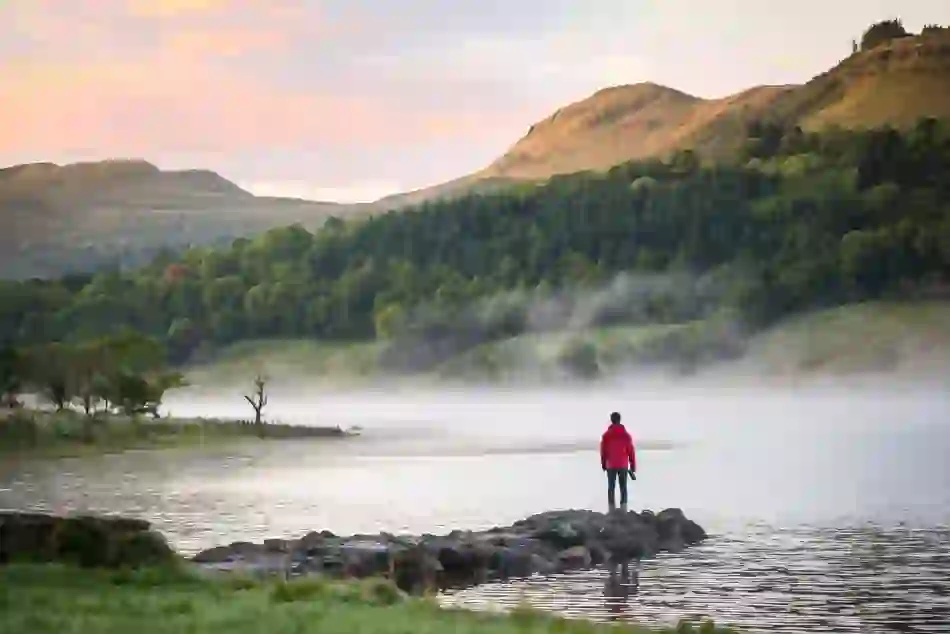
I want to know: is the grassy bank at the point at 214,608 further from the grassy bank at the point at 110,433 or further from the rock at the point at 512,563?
the grassy bank at the point at 110,433

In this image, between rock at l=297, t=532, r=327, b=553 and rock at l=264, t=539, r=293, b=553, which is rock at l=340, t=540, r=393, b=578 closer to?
rock at l=297, t=532, r=327, b=553

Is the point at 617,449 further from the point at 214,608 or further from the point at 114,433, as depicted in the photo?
the point at 114,433

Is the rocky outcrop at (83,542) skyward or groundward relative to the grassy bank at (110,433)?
groundward

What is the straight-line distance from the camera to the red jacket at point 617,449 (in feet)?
127

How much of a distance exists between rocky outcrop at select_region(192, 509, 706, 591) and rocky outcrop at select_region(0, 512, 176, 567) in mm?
4230

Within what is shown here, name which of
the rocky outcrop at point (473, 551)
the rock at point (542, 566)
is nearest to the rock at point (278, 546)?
the rocky outcrop at point (473, 551)

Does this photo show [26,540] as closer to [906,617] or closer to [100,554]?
[100,554]

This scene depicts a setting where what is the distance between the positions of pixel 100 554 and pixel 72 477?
4088cm

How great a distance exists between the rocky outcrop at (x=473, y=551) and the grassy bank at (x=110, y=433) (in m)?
48.5

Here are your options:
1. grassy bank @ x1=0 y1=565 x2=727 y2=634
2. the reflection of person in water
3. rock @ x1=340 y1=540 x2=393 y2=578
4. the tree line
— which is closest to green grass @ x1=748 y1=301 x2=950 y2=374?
the tree line

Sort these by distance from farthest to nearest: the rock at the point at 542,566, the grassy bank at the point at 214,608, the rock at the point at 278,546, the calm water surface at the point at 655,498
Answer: the rock at the point at 542,566 → the rock at the point at 278,546 → the calm water surface at the point at 655,498 → the grassy bank at the point at 214,608

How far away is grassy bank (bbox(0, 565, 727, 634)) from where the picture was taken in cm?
1655

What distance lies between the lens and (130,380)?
96312 millimetres

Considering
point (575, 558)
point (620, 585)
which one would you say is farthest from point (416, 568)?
point (620, 585)
